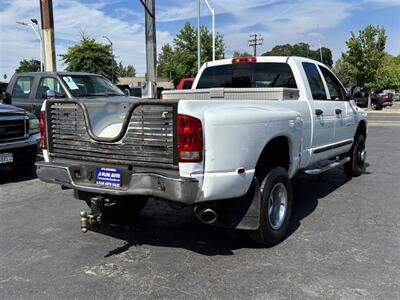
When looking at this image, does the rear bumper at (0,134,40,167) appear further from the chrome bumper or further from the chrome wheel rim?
the chrome wheel rim

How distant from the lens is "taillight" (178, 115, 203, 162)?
3494mm

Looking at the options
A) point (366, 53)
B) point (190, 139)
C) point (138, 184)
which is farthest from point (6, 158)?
point (366, 53)

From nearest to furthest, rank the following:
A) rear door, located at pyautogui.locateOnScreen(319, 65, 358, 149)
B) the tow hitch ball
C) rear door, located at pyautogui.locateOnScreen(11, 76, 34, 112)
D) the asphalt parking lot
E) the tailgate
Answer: the asphalt parking lot, the tailgate, the tow hitch ball, rear door, located at pyautogui.locateOnScreen(319, 65, 358, 149), rear door, located at pyautogui.locateOnScreen(11, 76, 34, 112)

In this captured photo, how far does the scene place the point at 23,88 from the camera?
34.7 ft

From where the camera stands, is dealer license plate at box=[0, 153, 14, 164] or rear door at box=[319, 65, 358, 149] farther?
dealer license plate at box=[0, 153, 14, 164]

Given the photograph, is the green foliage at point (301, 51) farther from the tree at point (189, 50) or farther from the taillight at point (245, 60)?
the taillight at point (245, 60)

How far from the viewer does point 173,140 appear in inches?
142

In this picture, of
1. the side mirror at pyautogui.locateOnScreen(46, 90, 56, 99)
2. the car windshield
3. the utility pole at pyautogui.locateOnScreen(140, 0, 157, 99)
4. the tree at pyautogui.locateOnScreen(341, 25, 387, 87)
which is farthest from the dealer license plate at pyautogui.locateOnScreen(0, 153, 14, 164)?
the tree at pyautogui.locateOnScreen(341, 25, 387, 87)

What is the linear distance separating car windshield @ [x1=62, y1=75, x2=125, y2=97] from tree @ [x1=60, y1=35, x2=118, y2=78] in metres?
31.2

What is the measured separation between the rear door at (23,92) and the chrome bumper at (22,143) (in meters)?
2.45

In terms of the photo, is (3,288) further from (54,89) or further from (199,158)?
(54,89)

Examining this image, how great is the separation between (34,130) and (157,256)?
4.98 metres

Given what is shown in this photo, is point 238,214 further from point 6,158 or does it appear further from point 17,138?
point 17,138

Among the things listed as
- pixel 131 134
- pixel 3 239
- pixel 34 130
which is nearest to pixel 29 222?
pixel 3 239
